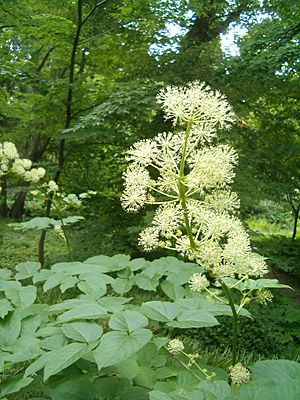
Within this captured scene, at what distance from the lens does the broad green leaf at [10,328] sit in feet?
5.55

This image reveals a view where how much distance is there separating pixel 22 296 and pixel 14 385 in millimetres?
463

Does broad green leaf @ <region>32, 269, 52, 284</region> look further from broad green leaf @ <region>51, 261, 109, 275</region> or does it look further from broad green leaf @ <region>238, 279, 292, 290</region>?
broad green leaf @ <region>238, 279, 292, 290</region>

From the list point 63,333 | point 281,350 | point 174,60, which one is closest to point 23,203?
point 174,60

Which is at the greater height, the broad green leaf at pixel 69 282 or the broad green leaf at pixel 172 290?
the broad green leaf at pixel 172 290

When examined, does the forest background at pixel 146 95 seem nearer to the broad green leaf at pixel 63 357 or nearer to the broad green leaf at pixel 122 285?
the broad green leaf at pixel 122 285

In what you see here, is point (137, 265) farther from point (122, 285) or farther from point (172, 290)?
point (172, 290)

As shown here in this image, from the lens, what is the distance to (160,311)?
5.04 feet

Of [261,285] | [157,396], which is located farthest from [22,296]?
[261,285]

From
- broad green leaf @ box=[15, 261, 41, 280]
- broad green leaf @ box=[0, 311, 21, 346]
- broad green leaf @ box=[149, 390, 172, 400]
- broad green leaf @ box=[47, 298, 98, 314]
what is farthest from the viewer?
broad green leaf @ box=[15, 261, 41, 280]

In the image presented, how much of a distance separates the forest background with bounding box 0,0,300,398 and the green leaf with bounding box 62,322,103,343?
9.89 feet

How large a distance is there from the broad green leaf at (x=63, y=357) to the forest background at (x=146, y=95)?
314 centimetres

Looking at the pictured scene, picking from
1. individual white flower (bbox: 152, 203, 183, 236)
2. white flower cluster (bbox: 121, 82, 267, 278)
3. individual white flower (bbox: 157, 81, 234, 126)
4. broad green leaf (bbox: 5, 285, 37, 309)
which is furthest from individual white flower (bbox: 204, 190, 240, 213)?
broad green leaf (bbox: 5, 285, 37, 309)

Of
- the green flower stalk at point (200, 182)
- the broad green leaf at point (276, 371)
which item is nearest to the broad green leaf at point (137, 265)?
the green flower stalk at point (200, 182)

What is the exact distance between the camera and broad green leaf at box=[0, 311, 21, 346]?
1.69 meters
